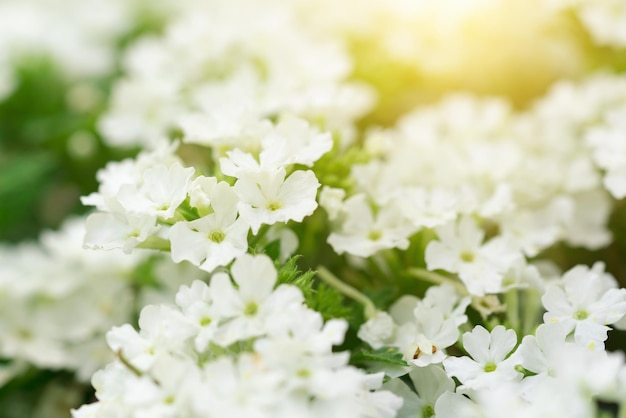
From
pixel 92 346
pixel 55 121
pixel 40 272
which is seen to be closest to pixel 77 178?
pixel 55 121

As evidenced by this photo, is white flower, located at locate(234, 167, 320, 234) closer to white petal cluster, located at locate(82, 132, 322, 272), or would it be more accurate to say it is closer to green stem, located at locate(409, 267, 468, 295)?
white petal cluster, located at locate(82, 132, 322, 272)

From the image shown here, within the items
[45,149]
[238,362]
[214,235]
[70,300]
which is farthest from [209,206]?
[45,149]

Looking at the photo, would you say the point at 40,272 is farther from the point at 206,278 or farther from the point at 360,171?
the point at 360,171

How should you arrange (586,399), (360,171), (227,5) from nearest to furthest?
(586,399)
(360,171)
(227,5)

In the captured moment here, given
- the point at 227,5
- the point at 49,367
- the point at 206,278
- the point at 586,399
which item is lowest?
the point at 49,367

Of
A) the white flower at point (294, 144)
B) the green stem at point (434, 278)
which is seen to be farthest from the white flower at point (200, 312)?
the green stem at point (434, 278)

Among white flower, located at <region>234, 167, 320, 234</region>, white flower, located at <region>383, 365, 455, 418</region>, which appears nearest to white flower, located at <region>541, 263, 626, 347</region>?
white flower, located at <region>383, 365, 455, 418</region>
